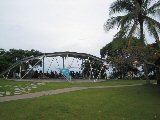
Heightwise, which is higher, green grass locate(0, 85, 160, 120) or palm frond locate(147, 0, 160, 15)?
palm frond locate(147, 0, 160, 15)

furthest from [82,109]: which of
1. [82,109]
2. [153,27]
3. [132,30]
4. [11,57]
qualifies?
[11,57]

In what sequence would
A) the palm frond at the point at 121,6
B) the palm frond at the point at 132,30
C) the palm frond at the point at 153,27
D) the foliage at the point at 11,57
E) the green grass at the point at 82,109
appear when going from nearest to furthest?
the green grass at the point at 82,109 < the palm frond at the point at 132,30 < the palm frond at the point at 153,27 < the palm frond at the point at 121,6 < the foliage at the point at 11,57

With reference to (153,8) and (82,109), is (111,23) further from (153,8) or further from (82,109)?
(82,109)

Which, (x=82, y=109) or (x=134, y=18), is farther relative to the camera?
(x=134, y=18)

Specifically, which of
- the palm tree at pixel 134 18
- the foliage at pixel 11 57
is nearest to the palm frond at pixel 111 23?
the palm tree at pixel 134 18

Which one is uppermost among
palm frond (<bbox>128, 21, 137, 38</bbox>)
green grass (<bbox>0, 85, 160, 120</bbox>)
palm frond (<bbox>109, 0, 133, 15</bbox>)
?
palm frond (<bbox>109, 0, 133, 15</bbox>)

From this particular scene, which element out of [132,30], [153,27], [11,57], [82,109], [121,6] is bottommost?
[82,109]

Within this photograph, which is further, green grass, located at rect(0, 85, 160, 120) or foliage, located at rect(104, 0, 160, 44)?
foliage, located at rect(104, 0, 160, 44)

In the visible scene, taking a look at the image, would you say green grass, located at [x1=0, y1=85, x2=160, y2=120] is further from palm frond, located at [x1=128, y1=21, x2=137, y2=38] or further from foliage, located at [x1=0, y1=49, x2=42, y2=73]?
foliage, located at [x1=0, y1=49, x2=42, y2=73]

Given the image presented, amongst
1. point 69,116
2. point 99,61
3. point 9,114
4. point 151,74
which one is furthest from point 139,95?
point 151,74

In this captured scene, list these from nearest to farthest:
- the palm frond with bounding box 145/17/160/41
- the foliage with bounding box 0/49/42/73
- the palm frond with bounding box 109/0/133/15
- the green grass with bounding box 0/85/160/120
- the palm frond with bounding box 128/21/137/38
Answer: the green grass with bounding box 0/85/160/120
the palm frond with bounding box 128/21/137/38
the palm frond with bounding box 145/17/160/41
the palm frond with bounding box 109/0/133/15
the foliage with bounding box 0/49/42/73

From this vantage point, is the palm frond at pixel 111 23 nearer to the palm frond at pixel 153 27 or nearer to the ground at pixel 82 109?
the palm frond at pixel 153 27

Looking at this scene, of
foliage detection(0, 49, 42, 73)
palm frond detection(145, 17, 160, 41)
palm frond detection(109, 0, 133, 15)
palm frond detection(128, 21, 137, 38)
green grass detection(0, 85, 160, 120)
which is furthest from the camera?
foliage detection(0, 49, 42, 73)

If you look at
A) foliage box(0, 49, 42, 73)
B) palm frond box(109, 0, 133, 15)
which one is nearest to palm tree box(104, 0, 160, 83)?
palm frond box(109, 0, 133, 15)
